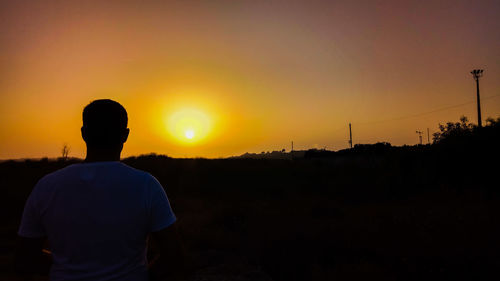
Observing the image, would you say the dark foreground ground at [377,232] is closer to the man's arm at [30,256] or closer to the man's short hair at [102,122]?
the man's arm at [30,256]

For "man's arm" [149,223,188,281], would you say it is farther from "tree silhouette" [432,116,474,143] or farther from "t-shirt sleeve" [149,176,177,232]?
"tree silhouette" [432,116,474,143]

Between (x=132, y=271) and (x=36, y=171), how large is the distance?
37079 millimetres

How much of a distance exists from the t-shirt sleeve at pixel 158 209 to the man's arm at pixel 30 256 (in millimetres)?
577

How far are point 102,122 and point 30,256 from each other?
0.76 meters

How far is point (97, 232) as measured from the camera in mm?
1802

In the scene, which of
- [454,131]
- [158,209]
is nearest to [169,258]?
[158,209]

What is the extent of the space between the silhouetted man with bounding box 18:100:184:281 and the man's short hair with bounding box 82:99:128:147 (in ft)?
0.39

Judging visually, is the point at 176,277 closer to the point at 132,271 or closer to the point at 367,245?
the point at 132,271

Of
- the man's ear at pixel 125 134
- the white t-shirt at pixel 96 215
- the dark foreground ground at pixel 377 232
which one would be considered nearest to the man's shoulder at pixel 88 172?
the white t-shirt at pixel 96 215

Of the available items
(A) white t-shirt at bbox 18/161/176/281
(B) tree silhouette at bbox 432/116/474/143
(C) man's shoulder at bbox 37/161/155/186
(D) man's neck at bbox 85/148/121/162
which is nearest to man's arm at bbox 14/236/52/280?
(A) white t-shirt at bbox 18/161/176/281

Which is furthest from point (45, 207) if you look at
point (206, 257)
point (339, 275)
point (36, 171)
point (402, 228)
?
point (36, 171)

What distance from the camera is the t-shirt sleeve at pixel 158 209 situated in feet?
6.11

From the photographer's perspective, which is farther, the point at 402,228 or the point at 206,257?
the point at 402,228

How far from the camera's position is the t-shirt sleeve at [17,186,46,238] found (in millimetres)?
1867
